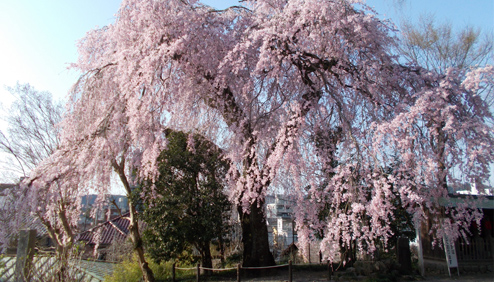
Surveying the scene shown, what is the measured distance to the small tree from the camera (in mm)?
10281

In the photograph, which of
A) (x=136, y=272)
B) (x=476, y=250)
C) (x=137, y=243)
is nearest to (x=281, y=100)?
(x=137, y=243)

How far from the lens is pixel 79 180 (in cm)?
755

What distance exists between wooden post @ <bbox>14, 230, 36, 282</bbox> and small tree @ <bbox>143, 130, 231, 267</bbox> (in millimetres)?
4784

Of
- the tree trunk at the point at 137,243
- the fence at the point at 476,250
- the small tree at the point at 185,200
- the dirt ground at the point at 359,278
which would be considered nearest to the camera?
the dirt ground at the point at 359,278

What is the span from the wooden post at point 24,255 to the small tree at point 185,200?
4784 millimetres

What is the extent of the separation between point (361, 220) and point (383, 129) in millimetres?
1715

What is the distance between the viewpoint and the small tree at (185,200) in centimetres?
1028

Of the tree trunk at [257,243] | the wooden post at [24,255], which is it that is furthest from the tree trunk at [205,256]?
the wooden post at [24,255]

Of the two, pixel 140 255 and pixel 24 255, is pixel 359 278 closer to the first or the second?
pixel 140 255

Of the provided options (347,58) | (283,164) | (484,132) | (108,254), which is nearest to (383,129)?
(484,132)

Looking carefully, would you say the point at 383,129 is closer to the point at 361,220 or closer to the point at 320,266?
the point at 361,220

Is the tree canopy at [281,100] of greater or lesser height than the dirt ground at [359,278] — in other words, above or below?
above

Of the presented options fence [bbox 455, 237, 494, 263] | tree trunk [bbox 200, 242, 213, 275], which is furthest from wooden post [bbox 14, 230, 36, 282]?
fence [bbox 455, 237, 494, 263]

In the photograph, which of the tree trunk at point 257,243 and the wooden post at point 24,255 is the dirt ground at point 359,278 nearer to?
the tree trunk at point 257,243
